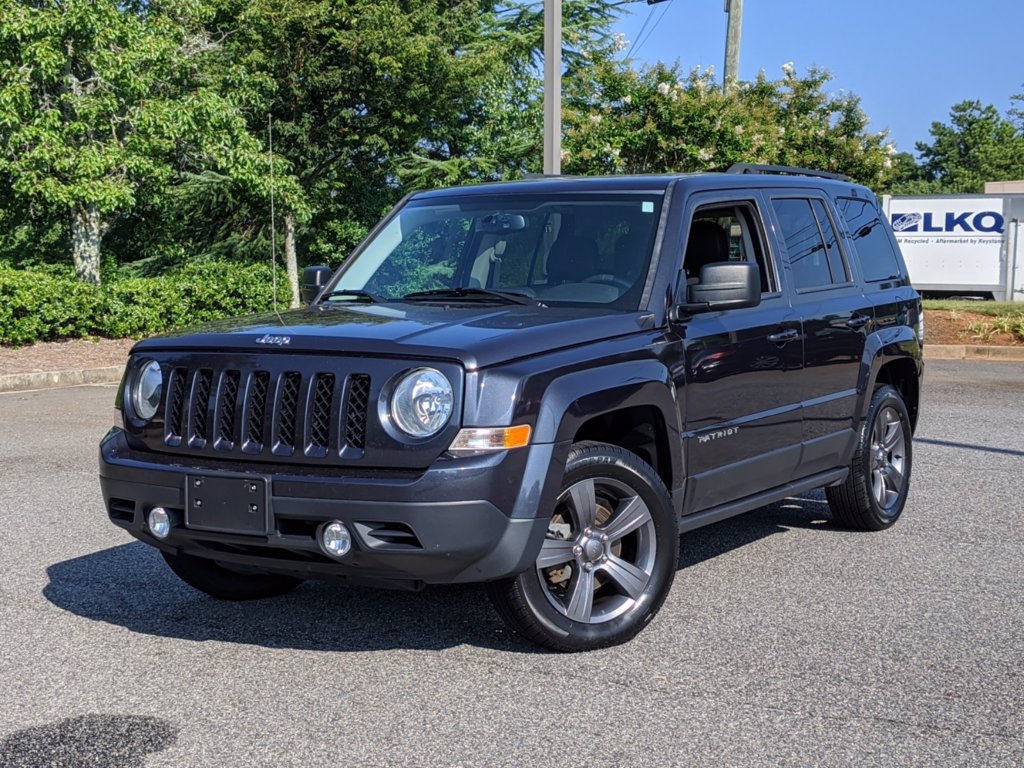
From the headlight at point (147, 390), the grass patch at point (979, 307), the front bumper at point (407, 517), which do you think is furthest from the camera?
the grass patch at point (979, 307)

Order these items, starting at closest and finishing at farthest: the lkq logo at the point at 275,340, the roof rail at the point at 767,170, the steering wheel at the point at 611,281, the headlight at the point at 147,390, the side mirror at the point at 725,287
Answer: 1. the lkq logo at the point at 275,340
2. the headlight at the point at 147,390
3. the side mirror at the point at 725,287
4. the steering wheel at the point at 611,281
5. the roof rail at the point at 767,170

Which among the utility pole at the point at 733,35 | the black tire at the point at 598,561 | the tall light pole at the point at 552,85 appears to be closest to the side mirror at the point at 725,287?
the black tire at the point at 598,561

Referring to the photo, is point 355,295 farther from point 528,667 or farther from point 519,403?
point 528,667

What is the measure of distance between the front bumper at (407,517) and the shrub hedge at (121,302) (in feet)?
45.0

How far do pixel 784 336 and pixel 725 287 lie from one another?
2.81ft

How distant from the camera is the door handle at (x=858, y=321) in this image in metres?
6.68

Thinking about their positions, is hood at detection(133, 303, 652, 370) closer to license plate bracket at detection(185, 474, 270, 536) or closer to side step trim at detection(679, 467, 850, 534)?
license plate bracket at detection(185, 474, 270, 536)

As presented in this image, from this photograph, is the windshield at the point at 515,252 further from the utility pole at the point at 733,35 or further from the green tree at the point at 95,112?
the utility pole at the point at 733,35

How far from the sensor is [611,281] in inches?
217

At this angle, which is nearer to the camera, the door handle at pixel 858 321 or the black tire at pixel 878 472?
the door handle at pixel 858 321

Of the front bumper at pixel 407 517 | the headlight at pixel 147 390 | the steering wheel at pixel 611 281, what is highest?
the steering wheel at pixel 611 281

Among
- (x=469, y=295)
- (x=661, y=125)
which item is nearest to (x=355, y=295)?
(x=469, y=295)

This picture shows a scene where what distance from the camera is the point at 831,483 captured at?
268 inches

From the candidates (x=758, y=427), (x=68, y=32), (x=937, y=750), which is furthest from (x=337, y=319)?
(x=68, y=32)
